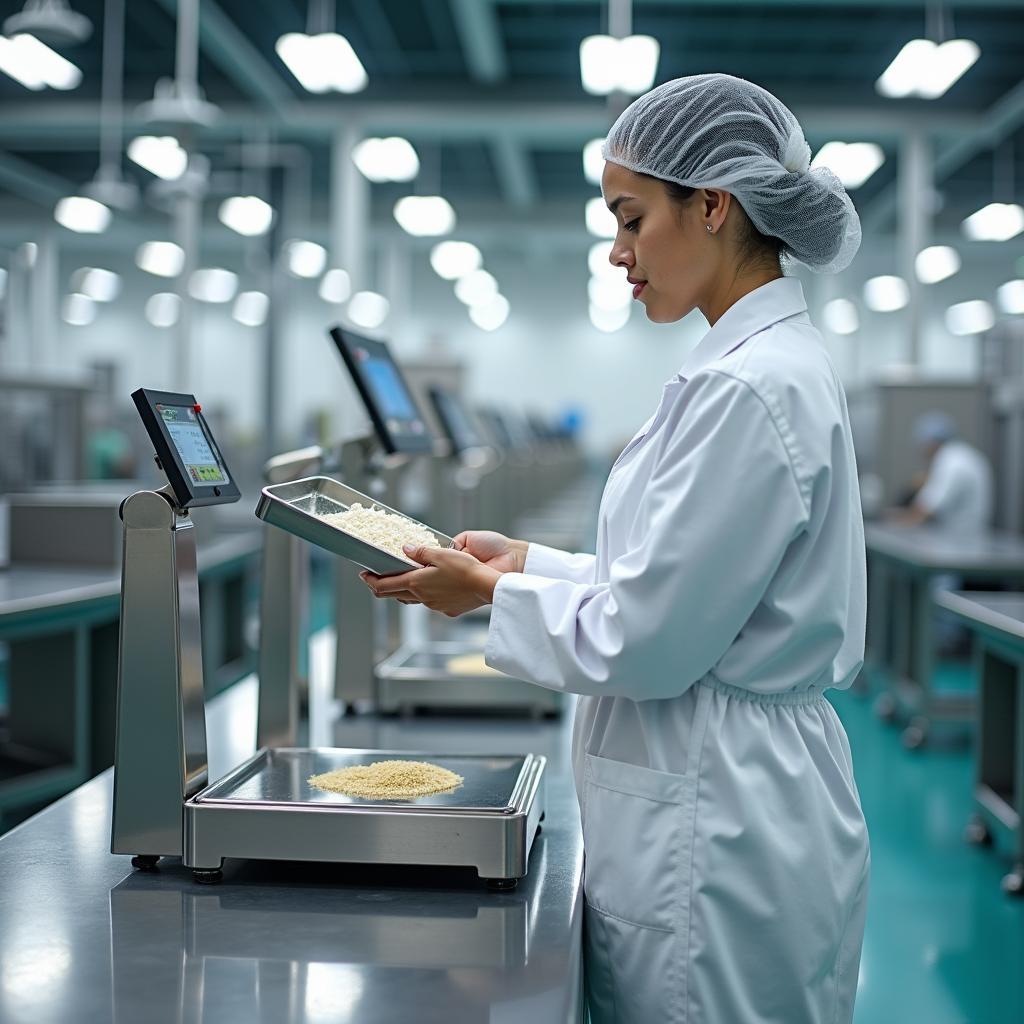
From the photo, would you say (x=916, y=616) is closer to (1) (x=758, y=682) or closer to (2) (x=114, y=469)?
(1) (x=758, y=682)

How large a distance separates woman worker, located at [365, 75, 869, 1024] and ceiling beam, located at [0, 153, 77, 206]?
1474cm

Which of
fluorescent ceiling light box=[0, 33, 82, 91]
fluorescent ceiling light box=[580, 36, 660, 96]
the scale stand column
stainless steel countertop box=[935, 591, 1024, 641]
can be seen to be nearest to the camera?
the scale stand column

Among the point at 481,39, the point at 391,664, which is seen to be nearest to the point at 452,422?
the point at 391,664

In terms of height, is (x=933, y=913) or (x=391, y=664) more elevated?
(x=391, y=664)

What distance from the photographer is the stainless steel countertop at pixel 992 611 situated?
12.1 ft

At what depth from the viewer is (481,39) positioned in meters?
9.43

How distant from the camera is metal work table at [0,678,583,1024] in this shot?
1.16 m

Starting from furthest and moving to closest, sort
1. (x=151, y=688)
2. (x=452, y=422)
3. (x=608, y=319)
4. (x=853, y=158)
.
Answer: (x=608, y=319)
(x=853, y=158)
(x=452, y=422)
(x=151, y=688)

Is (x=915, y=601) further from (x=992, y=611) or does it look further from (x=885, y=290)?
(x=885, y=290)

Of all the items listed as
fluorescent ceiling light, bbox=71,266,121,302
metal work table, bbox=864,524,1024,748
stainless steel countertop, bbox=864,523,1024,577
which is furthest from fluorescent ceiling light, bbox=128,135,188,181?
fluorescent ceiling light, bbox=71,266,121,302

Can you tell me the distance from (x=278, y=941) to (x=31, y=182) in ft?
52.3

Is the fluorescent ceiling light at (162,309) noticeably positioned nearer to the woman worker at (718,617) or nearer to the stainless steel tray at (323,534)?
the stainless steel tray at (323,534)

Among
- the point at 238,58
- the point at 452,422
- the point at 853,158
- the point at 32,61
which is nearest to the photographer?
the point at 452,422

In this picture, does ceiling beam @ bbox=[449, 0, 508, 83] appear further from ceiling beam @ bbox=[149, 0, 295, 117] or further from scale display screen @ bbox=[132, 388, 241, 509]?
scale display screen @ bbox=[132, 388, 241, 509]
